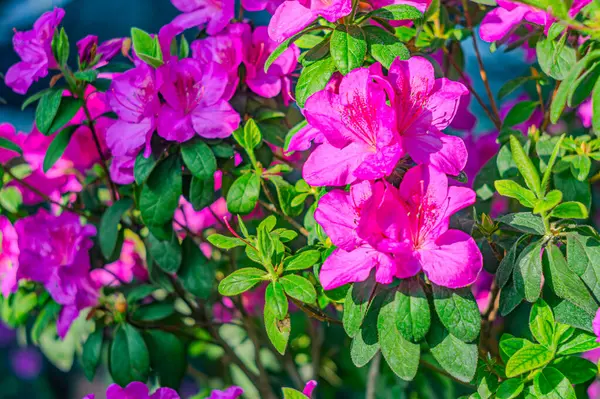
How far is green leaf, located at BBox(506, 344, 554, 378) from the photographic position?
0.80 m

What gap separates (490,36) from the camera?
98cm

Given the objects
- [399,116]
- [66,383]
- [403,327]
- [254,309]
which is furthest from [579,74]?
[66,383]

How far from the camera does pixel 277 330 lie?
0.85 meters

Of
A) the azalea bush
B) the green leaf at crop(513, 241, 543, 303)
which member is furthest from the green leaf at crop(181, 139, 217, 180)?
the green leaf at crop(513, 241, 543, 303)

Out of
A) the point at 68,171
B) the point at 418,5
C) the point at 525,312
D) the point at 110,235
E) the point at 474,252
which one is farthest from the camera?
the point at 525,312

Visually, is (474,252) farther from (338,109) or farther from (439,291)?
(338,109)

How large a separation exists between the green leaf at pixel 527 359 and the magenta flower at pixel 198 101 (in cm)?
48

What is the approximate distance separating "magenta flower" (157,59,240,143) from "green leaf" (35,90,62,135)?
0.58 ft

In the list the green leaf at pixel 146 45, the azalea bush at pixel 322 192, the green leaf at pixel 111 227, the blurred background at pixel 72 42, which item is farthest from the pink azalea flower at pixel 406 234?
the blurred background at pixel 72 42

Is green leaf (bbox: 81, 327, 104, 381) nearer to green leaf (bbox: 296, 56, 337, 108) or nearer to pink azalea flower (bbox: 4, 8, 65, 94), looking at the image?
pink azalea flower (bbox: 4, 8, 65, 94)

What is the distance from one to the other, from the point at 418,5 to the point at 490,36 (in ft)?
0.43

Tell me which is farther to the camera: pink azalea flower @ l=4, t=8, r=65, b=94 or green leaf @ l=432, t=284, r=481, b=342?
pink azalea flower @ l=4, t=8, r=65, b=94

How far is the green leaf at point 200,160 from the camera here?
3.28ft

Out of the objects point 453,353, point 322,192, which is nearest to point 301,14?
point 322,192
